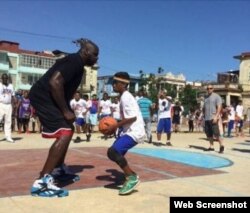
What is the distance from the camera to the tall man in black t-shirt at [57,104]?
5680 mm

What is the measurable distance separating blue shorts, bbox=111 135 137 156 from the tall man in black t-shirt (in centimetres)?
65

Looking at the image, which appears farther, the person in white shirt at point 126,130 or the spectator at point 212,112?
the spectator at point 212,112

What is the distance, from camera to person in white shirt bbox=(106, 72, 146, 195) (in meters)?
5.97

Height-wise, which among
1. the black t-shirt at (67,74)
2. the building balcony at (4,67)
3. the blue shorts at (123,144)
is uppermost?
the building balcony at (4,67)

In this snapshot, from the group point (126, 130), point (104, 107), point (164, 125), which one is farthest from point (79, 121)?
point (126, 130)

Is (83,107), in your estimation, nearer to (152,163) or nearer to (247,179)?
(152,163)

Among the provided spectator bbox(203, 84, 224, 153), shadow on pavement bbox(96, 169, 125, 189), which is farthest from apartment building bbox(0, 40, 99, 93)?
shadow on pavement bbox(96, 169, 125, 189)

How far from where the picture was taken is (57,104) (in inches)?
229

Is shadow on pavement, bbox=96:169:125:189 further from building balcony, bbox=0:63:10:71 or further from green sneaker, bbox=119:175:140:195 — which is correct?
building balcony, bbox=0:63:10:71

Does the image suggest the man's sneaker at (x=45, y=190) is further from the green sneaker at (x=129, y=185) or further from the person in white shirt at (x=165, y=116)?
the person in white shirt at (x=165, y=116)

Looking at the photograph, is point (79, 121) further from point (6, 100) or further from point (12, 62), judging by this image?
point (12, 62)

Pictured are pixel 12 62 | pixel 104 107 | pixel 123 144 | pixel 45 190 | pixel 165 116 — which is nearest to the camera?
pixel 45 190

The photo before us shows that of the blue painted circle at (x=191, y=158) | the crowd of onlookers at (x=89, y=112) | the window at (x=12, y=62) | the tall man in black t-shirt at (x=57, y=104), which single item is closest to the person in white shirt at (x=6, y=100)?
the crowd of onlookers at (x=89, y=112)

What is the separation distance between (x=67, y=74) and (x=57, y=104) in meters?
0.42
